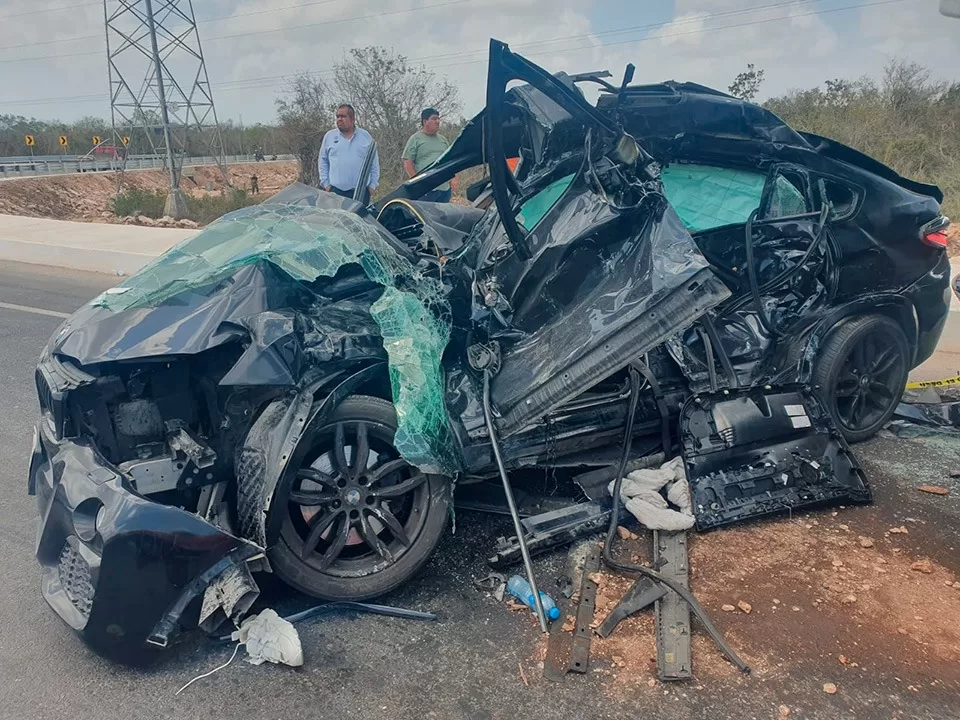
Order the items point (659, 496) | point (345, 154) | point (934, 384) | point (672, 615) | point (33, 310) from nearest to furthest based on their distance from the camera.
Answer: point (672, 615)
point (659, 496)
point (934, 384)
point (345, 154)
point (33, 310)

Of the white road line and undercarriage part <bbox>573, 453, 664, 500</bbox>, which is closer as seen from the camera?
undercarriage part <bbox>573, 453, 664, 500</bbox>

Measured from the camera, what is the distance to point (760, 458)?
3.58 metres

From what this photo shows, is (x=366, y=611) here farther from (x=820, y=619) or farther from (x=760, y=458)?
(x=760, y=458)

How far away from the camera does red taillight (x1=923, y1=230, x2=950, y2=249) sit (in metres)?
4.24

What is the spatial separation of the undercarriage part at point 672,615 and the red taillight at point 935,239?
94.3 inches

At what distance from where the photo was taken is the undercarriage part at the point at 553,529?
10.2 feet

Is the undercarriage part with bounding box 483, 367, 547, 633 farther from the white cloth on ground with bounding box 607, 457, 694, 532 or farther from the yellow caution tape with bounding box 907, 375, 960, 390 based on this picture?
the yellow caution tape with bounding box 907, 375, 960, 390

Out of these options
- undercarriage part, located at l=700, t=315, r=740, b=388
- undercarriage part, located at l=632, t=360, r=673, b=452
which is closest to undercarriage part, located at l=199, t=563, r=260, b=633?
undercarriage part, located at l=632, t=360, r=673, b=452

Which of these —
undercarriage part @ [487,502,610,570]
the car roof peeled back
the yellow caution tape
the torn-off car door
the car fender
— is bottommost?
undercarriage part @ [487,502,610,570]

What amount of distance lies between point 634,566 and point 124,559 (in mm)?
1931

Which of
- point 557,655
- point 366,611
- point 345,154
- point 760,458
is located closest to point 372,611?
point 366,611

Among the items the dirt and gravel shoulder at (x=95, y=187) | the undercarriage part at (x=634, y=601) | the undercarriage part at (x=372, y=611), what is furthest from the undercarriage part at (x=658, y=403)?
the dirt and gravel shoulder at (x=95, y=187)

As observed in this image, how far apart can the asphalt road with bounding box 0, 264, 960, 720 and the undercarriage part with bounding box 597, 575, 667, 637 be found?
0.26m

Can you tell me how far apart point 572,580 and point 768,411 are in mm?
1369
